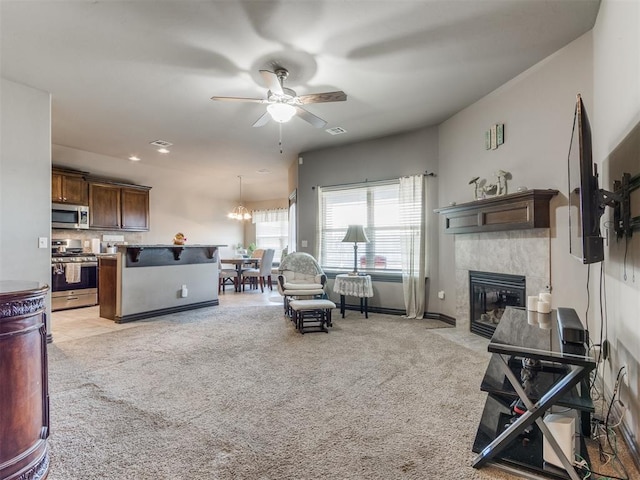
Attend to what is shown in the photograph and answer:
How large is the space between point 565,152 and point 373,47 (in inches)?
76.9

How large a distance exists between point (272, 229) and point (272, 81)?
7.08 metres

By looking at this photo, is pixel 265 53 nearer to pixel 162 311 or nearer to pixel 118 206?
pixel 162 311

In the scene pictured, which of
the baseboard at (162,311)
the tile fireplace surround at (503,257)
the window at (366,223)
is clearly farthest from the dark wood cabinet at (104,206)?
the tile fireplace surround at (503,257)

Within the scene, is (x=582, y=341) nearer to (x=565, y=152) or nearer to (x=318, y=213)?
(x=565, y=152)

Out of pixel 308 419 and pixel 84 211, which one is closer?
pixel 308 419

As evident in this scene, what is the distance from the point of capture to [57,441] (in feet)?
5.92

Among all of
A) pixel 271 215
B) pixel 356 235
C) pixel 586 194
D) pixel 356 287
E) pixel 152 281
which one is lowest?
pixel 356 287

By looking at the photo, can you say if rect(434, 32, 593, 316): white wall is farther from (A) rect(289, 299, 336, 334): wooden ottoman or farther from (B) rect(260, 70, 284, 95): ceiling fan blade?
(B) rect(260, 70, 284, 95): ceiling fan blade

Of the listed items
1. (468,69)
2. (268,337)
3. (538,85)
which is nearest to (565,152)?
(538,85)

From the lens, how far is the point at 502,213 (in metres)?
3.43

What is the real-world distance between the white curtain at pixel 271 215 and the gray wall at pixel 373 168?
3.22 metres

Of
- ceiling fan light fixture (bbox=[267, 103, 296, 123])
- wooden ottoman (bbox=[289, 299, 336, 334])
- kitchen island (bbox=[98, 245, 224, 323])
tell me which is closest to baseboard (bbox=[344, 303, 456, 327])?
wooden ottoman (bbox=[289, 299, 336, 334])

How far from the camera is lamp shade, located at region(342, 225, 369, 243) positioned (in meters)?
5.00

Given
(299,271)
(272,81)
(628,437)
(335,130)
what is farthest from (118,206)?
(628,437)
